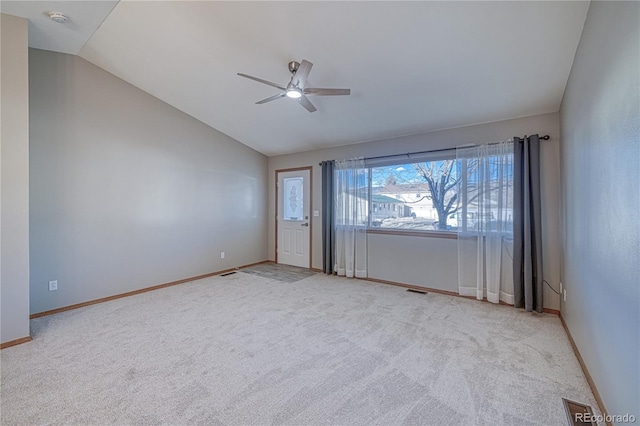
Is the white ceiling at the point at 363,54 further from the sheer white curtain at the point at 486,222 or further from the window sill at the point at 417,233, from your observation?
the window sill at the point at 417,233

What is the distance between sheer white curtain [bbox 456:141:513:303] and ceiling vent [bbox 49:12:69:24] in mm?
4658

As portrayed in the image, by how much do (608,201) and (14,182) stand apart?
4.55m

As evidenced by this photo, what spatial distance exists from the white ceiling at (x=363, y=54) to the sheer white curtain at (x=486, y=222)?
0.54 metres

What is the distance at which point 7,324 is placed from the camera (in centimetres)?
249

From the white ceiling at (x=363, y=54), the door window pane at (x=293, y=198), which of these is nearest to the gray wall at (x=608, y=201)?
the white ceiling at (x=363, y=54)

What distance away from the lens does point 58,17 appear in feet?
8.72

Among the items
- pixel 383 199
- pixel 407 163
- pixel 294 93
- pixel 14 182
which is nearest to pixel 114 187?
pixel 14 182

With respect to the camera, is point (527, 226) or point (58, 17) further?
point (527, 226)

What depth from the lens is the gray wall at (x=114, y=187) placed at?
3.25m

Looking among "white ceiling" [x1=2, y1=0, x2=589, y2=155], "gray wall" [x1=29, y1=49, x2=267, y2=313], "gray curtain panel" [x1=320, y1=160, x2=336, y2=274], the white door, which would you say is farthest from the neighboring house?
"gray wall" [x1=29, y1=49, x2=267, y2=313]

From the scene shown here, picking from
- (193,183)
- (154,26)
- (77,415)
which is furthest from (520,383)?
(193,183)

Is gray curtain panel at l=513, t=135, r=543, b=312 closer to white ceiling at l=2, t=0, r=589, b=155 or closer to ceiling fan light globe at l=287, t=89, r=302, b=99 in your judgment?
white ceiling at l=2, t=0, r=589, b=155

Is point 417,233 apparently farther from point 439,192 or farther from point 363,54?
point 363,54

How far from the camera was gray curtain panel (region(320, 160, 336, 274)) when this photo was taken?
5.11m
